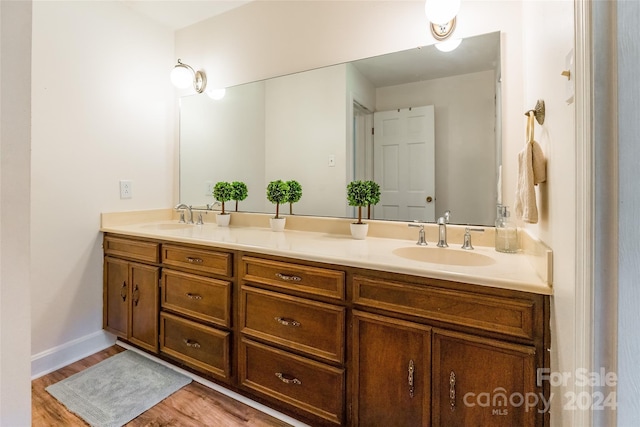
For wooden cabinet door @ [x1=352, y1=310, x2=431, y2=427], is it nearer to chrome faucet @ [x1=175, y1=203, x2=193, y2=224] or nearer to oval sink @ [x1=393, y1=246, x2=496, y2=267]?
oval sink @ [x1=393, y1=246, x2=496, y2=267]

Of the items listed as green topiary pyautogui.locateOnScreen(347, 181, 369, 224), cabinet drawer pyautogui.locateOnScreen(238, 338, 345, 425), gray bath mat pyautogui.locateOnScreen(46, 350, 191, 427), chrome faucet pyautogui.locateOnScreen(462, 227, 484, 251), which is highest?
green topiary pyautogui.locateOnScreen(347, 181, 369, 224)

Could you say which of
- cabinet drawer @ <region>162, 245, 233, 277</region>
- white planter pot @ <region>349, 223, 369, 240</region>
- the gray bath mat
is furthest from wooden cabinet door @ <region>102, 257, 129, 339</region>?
white planter pot @ <region>349, 223, 369, 240</region>

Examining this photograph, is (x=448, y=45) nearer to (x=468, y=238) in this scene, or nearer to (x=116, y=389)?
(x=468, y=238)

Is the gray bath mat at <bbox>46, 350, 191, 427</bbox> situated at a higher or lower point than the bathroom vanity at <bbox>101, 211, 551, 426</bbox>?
lower

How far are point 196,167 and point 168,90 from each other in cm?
69

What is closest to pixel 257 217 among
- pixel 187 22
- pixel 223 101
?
pixel 223 101

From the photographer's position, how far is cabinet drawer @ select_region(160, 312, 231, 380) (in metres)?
1.57

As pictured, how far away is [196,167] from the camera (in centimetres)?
253

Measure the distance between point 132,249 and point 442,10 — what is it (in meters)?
2.25

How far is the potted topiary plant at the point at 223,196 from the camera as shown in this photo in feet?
7.36

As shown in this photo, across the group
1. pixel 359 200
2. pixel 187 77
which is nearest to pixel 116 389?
pixel 359 200

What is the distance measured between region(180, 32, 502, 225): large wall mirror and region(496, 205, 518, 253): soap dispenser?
0.11 meters

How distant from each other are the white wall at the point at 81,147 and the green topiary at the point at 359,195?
170cm

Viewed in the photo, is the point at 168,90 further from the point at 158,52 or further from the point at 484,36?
the point at 484,36
